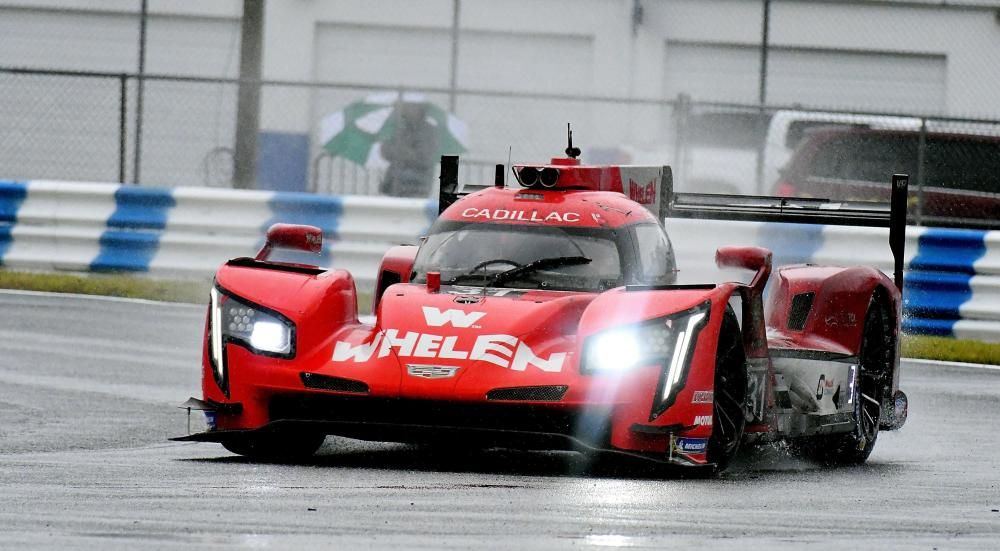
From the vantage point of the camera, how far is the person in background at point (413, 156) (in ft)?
73.9

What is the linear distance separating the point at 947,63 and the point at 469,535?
26611 millimetres

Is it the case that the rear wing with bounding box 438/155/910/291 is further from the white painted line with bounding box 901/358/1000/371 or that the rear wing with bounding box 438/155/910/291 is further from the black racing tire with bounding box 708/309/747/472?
the white painted line with bounding box 901/358/1000/371

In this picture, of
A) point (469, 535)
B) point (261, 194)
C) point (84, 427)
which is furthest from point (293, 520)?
point (261, 194)

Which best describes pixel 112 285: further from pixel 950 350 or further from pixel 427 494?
pixel 427 494

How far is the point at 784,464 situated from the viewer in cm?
969

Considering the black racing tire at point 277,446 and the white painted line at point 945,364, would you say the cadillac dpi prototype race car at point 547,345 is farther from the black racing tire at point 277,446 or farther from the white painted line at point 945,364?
the white painted line at point 945,364

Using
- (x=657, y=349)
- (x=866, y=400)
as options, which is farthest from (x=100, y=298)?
(x=657, y=349)

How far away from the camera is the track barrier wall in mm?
16125

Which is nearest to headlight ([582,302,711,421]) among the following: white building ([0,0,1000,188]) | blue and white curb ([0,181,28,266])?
blue and white curb ([0,181,28,266])

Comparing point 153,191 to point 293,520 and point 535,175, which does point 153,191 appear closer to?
point 535,175

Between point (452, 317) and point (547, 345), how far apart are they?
45cm

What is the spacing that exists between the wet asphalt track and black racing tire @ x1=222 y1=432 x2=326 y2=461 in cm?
9

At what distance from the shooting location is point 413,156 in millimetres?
23203

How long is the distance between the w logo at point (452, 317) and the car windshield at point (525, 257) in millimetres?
680
